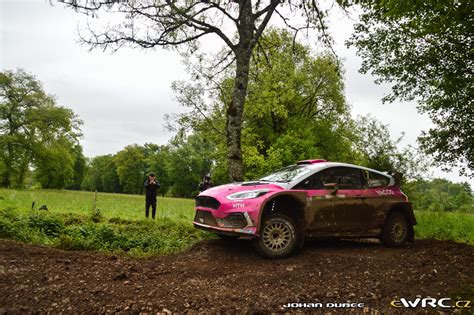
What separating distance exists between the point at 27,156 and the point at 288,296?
49.3m

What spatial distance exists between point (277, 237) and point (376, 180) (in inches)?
119

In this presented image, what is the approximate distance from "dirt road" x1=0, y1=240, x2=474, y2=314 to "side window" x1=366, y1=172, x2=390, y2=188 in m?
1.56

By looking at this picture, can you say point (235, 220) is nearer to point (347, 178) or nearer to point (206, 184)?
point (347, 178)

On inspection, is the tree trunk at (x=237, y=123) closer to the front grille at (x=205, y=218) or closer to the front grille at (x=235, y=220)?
the front grille at (x=205, y=218)

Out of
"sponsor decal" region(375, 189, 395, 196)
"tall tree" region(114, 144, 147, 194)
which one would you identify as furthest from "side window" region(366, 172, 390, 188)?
"tall tree" region(114, 144, 147, 194)

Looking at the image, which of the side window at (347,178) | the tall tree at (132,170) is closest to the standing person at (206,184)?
the side window at (347,178)

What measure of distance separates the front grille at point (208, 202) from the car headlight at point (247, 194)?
11.4 inches

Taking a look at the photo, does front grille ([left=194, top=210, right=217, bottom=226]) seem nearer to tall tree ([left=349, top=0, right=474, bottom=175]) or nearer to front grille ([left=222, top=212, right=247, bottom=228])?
front grille ([left=222, top=212, right=247, bottom=228])

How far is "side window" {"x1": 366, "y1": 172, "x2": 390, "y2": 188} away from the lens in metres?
7.82

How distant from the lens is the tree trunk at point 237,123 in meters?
9.17

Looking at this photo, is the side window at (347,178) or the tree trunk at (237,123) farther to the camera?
the tree trunk at (237,123)

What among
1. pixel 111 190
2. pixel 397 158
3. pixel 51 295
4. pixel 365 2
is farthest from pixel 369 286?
pixel 111 190

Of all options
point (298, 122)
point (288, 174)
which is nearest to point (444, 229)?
point (288, 174)

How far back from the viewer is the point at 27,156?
45.2m
